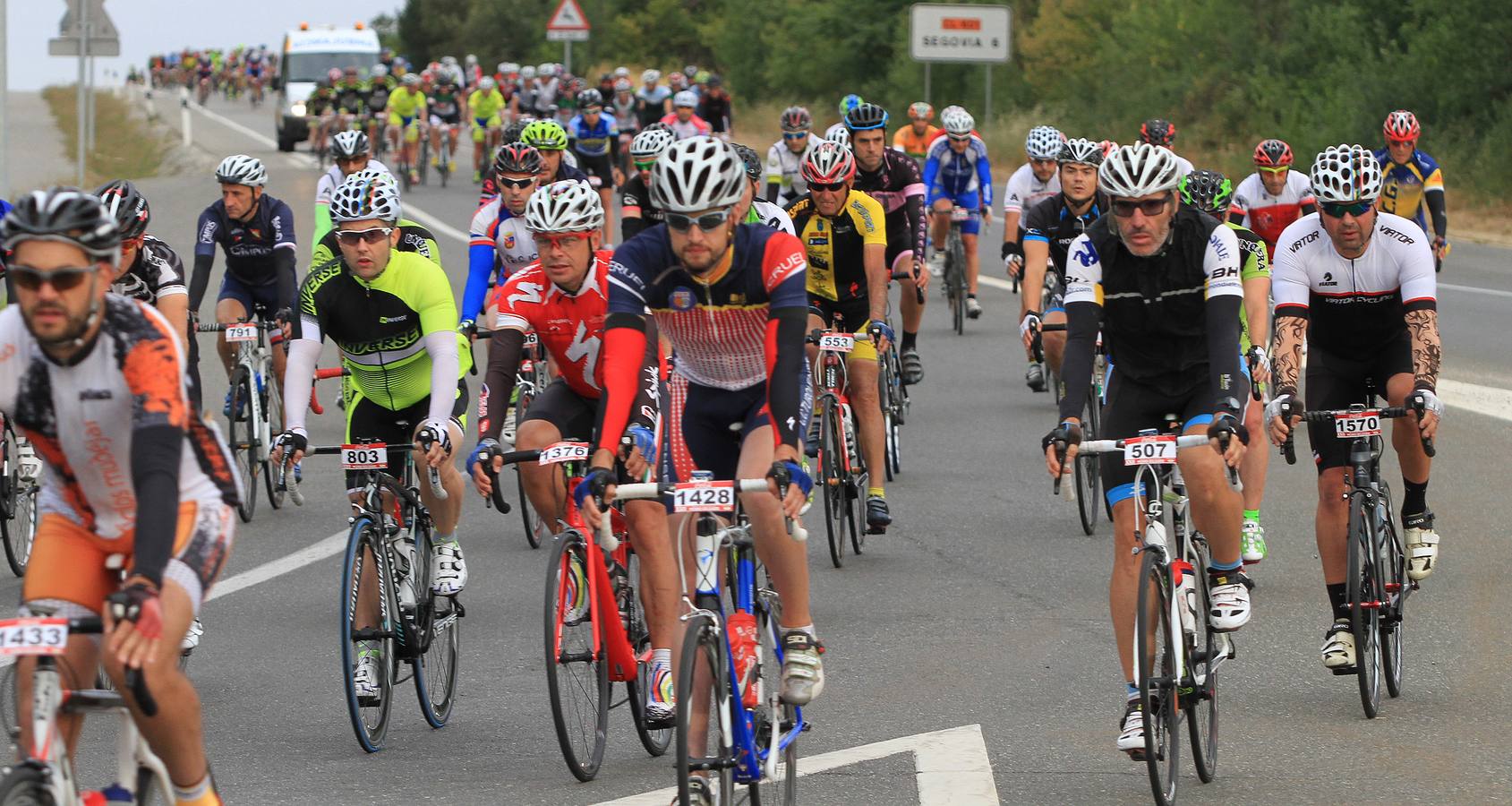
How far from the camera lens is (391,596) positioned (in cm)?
799

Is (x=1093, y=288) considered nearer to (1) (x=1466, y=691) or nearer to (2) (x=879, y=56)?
(1) (x=1466, y=691)

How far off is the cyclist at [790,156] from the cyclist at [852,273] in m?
5.50

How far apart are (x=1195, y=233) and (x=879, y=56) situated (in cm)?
5860

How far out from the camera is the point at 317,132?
45.8m

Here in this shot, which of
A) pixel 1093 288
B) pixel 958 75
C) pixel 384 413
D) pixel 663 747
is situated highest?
pixel 958 75

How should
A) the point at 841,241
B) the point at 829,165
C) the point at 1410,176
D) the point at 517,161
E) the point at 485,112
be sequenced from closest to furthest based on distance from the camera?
the point at 829,165 → the point at 841,241 → the point at 517,161 → the point at 1410,176 → the point at 485,112

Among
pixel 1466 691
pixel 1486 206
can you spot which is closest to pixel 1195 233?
pixel 1466 691

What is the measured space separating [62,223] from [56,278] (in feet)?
0.42

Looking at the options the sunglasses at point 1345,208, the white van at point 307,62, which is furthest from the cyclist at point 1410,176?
the white van at point 307,62

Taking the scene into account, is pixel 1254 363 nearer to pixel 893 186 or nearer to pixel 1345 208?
pixel 1345 208

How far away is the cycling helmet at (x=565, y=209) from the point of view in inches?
327

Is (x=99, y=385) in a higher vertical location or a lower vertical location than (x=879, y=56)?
lower

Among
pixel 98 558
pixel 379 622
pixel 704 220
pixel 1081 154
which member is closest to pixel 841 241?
pixel 1081 154

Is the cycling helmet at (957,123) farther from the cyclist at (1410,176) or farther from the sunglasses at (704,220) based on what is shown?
the sunglasses at (704,220)
